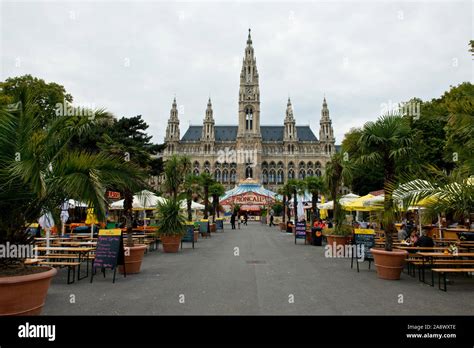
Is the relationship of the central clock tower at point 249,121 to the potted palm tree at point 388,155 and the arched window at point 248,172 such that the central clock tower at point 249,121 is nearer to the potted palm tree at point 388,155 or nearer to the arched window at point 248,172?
the arched window at point 248,172

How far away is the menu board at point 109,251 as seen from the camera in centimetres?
894

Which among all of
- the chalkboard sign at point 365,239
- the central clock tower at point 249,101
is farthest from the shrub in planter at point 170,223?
the central clock tower at point 249,101

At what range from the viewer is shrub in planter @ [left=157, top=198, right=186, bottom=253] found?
14.2 metres

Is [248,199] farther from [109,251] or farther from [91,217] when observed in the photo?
[109,251]

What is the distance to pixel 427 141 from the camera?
28.1 meters

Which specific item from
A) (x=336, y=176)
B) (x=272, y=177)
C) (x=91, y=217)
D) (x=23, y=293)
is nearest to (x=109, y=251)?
(x=91, y=217)

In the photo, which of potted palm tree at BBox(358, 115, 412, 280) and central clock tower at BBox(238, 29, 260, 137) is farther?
central clock tower at BBox(238, 29, 260, 137)

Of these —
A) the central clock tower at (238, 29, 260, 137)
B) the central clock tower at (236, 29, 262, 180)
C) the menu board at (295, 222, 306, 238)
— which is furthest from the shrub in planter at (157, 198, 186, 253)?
the central clock tower at (238, 29, 260, 137)

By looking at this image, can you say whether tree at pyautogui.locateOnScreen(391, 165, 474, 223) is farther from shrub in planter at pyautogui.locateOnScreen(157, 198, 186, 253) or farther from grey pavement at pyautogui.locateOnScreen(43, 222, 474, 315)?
shrub in planter at pyautogui.locateOnScreen(157, 198, 186, 253)

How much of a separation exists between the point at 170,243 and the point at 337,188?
8.57 metres

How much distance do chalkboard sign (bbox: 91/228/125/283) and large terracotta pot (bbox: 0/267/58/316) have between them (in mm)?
3689

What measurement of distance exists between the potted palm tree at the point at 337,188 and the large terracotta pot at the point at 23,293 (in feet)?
37.4
